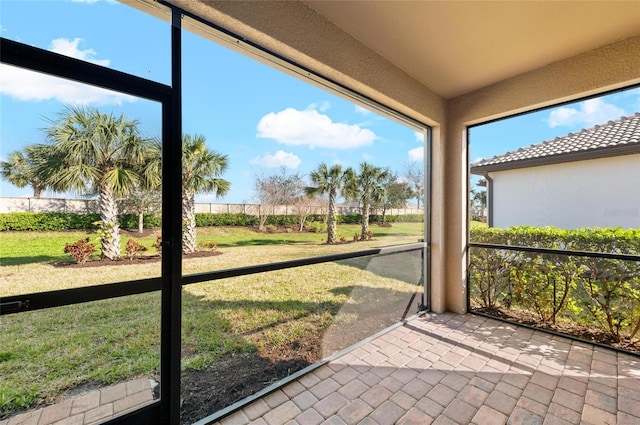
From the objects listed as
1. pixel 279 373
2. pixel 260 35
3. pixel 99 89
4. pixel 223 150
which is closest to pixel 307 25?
pixel 260 35

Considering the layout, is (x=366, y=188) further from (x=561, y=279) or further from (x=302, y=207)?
(x=561, y=279)

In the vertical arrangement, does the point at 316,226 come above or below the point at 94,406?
above

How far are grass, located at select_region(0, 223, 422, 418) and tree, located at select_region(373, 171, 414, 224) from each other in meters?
0.48

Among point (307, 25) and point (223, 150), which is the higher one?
point (307, 25)

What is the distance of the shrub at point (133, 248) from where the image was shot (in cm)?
144

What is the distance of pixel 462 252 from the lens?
342 centimetres

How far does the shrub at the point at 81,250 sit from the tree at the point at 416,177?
9.73 feet

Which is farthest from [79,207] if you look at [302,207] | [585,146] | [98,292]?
[585,146]

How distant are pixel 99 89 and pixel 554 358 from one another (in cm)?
398

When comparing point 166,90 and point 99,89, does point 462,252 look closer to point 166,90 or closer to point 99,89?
point 166,90

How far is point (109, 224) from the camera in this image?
55.4 inches

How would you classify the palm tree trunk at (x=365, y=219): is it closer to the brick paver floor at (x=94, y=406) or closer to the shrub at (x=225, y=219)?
the shrub at (x=225, y=219)

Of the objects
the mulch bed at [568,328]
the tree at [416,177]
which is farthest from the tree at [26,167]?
the mulch bed at [568,328]

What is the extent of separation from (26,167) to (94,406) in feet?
4.03
